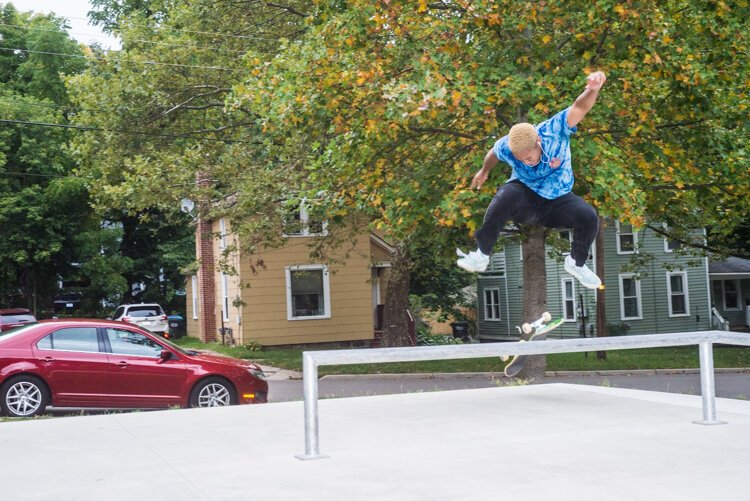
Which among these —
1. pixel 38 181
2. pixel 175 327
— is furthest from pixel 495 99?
pixel 38 181

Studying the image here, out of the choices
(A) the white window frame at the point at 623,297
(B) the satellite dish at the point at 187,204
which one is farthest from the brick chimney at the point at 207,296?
(A) the white window frame at the point at 623,297

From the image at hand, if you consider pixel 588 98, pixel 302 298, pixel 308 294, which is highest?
pixel 588 98

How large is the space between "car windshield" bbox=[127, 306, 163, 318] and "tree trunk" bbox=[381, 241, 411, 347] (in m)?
12.7

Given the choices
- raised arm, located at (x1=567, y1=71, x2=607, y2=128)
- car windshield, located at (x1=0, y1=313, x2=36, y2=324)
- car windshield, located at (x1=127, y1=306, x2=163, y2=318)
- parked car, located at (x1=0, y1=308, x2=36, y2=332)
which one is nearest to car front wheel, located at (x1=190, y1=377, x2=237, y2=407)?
raised arm, located at (x1=567, y1=71, x2=607, y2=128)

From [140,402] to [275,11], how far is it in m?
14.7

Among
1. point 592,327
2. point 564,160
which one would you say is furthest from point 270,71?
point 592,327

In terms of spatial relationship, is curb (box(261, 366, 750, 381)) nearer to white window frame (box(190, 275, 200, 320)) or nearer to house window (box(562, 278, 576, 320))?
house window (box(562, 278, 576, 320))

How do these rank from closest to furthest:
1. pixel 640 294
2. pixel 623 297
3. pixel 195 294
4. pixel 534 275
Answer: pixel 534 275, pixel 623 297, pixel 640 294, pixel 195 294

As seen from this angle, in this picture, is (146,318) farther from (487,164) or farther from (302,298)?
(487,164)

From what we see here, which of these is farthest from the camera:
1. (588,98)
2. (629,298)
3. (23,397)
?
(629,298)

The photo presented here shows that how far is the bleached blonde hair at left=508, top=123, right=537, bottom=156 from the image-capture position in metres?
6.73

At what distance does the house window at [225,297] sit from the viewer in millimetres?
37072

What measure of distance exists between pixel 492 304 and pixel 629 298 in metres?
8.62

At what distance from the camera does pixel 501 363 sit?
27281 mm
